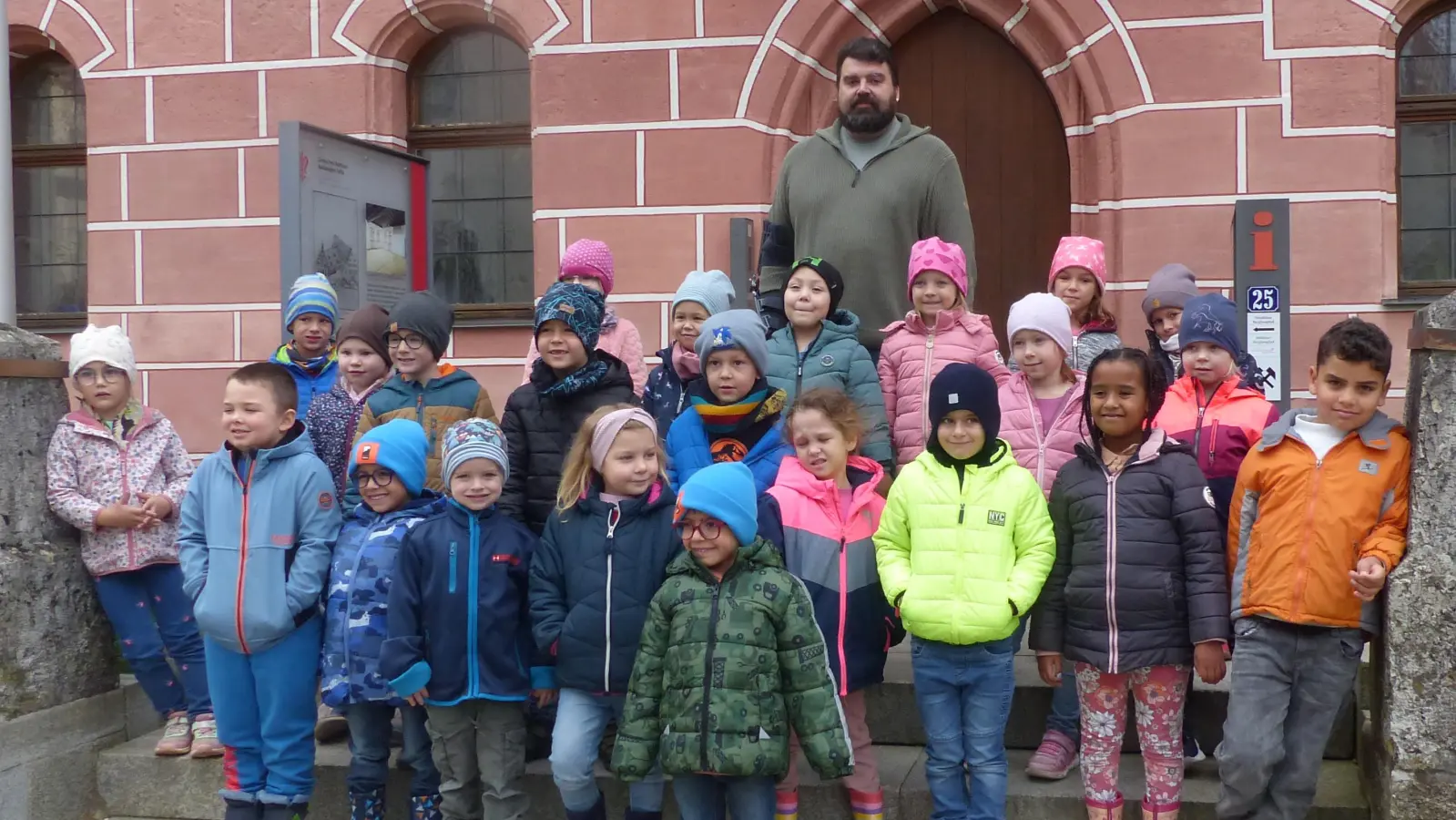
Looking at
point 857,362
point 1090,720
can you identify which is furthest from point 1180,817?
point 857,362

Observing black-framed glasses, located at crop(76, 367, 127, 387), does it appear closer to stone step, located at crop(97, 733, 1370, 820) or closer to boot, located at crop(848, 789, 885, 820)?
stone step, located at crop(97, 733, 1370, 820)

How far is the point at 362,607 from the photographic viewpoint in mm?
4086

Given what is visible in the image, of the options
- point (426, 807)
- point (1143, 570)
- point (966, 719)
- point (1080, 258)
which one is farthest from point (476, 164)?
point (1143, 570)

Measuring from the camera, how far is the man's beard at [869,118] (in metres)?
4.85

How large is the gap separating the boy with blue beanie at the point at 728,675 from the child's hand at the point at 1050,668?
587 millimetres

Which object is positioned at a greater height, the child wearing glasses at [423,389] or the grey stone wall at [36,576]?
the child wearing glasses at [423,389]

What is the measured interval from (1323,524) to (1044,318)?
1.01 metres

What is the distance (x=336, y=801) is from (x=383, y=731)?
42 cm

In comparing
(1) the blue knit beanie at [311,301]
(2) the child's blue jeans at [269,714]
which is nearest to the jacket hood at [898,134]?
(1) the blue knit beanie at [311,301]

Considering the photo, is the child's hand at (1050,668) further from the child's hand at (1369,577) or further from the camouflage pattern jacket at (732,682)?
the child's hand at (1369,577)

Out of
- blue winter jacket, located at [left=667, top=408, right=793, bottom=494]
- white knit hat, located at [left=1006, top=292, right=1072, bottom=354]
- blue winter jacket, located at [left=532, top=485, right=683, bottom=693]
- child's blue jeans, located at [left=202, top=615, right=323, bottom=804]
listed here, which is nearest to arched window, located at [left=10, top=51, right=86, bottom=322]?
child's blue jeans, located at [left=202, top=615, right=323, bottom=804]

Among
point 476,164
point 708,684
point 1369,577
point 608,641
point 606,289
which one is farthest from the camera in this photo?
point 476,164

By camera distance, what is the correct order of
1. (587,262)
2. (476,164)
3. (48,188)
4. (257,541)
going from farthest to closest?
(48,188), (476,164), (587,262), (257,541)

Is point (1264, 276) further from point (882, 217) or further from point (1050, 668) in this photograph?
point (1050, 668)
